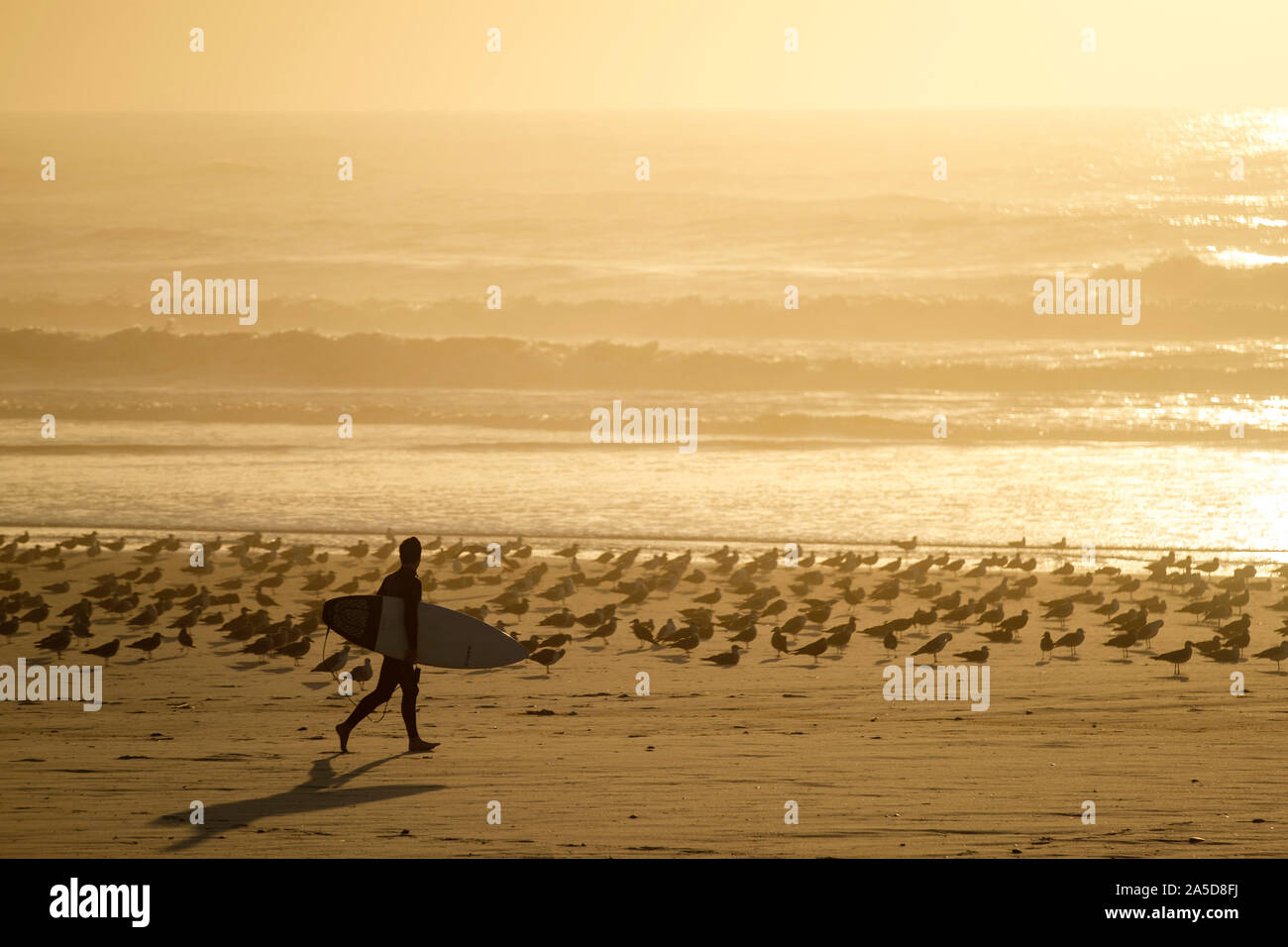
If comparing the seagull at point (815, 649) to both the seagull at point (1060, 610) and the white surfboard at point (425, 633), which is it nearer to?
the seagull at point (1060, 610)

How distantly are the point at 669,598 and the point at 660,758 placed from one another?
7.36 meters

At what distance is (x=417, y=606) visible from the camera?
362 inches

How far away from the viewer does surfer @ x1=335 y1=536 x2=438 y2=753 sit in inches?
→ 357

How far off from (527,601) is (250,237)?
61.6 m

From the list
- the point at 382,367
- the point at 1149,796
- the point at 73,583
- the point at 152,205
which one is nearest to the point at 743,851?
the point at 1149,796

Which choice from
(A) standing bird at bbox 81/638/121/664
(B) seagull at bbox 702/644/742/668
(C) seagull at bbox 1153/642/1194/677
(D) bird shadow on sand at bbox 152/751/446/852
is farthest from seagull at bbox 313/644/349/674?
(C) seagull at bbox 1153/642/1194/677

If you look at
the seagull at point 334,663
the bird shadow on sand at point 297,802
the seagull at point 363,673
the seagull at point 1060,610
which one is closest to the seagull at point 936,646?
the seagull at point 1060,610

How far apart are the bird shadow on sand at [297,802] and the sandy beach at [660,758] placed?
25 mm

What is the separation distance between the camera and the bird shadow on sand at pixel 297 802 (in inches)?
293

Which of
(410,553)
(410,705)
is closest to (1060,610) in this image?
(410,705)

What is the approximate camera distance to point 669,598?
16.5 meters

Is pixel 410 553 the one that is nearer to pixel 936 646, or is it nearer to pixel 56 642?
pixel 56 642

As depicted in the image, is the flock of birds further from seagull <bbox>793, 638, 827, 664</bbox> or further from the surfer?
the surfer

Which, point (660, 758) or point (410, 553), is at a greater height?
point (410, 553)
